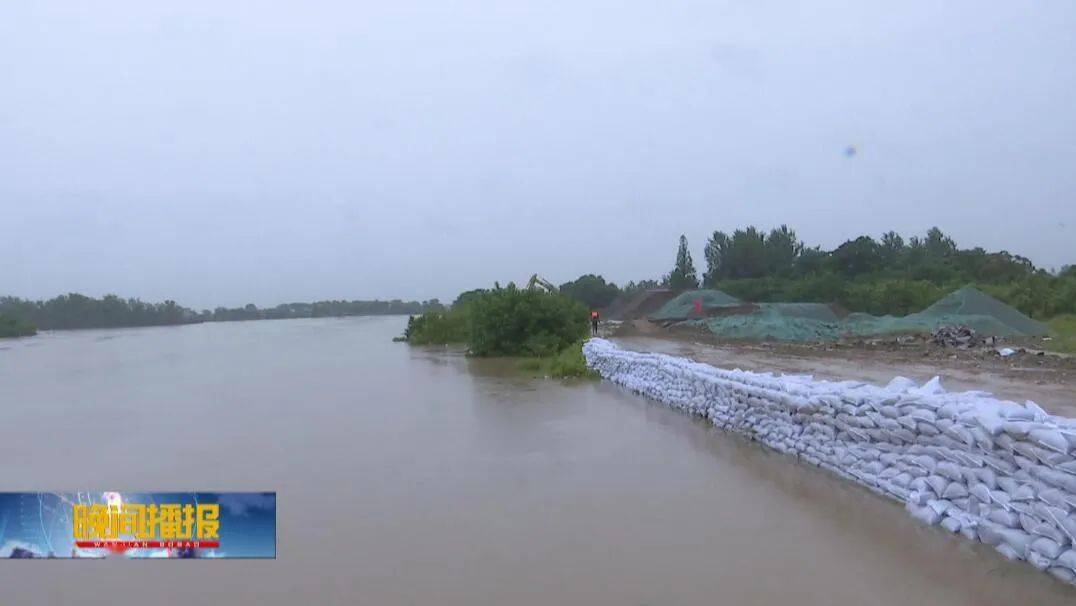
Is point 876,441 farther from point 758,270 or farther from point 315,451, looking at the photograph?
point 758,270

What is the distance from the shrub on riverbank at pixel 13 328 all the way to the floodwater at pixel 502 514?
54.5 m

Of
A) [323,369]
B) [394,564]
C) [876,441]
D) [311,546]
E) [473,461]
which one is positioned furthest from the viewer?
[323,369]

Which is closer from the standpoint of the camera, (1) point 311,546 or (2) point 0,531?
(2) point 0,531

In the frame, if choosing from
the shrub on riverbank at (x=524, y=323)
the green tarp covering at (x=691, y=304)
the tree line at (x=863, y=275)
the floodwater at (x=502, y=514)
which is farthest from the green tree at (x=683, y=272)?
the floodwater at (x=502, y=514)

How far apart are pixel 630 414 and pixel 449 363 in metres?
13.4

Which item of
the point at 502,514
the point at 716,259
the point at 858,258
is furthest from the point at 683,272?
the point at 502,514

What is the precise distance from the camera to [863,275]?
39219 mm

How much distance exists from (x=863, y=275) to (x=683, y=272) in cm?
1702

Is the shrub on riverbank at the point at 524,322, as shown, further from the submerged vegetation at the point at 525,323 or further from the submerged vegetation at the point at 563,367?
the submerged vegetation at the point at 563,367

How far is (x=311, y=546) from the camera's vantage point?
5.09 meters

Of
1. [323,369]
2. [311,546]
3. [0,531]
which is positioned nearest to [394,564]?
[311,546]

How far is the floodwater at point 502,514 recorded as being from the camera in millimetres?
4184

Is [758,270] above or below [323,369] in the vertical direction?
above

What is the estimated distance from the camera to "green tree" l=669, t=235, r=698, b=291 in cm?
5203
